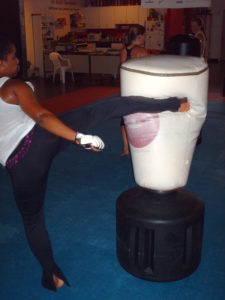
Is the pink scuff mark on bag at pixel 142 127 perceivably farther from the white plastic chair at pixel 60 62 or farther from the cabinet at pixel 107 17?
the cabinet at pixel 107 17

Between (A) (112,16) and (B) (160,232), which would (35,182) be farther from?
(A) (112,16)

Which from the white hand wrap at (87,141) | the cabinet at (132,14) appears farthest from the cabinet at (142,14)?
the white hand wrap at (87,141)

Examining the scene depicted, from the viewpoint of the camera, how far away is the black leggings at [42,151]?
5.28 ft

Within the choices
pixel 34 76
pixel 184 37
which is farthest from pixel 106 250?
pixel 34 76

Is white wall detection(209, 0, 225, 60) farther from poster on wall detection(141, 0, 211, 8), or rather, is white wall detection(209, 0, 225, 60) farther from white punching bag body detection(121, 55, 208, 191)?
white punching bag body detection(121, 55, 208, 191)

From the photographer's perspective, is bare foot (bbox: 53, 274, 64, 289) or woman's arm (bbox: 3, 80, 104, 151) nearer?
woman's arm (bbox: 3, 80, 104, 151)

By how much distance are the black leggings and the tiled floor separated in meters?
5.86

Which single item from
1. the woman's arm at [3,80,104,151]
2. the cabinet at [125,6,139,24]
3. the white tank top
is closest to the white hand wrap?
the woman's arm at [3,80,104,151]

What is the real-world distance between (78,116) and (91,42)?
421 inches

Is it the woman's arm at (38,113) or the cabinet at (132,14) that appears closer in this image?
the woman's arm at (38,113)

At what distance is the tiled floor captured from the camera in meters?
7.97

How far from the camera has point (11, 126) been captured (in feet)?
5.53

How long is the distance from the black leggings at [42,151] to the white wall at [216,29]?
1248cm

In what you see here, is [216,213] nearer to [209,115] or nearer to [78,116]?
[78,116]
